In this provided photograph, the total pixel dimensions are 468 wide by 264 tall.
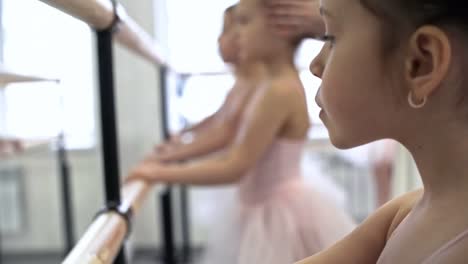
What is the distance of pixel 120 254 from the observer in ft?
2.29

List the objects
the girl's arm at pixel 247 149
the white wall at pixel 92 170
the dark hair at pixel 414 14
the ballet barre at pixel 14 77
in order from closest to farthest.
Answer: the dark hair at pixel 414 14, the ballet barre at pixel 14 77, the girl's arm at pixel 247 149, the white wall at pixel 92 170

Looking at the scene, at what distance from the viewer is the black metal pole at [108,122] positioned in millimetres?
645

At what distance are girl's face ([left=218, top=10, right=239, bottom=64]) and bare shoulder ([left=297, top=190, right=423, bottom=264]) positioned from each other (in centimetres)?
57

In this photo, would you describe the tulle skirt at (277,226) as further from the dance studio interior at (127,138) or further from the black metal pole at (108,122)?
the black metal pole at (108,122)

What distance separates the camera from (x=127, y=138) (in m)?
2.21

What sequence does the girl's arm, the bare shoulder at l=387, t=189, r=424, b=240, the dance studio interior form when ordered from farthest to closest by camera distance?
the girl's arm → the dance studio interior → the bare shoulder at l=387, t=189, r=424, b=240

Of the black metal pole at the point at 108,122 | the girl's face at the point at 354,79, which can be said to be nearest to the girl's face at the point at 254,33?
the black metal pole at the point at 108,122

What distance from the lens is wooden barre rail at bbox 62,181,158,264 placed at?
1.49 feet

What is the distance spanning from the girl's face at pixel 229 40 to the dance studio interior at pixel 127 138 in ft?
0.11

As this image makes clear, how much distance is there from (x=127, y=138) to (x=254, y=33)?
4.34ft

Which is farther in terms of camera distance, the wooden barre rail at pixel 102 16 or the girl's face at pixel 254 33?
the girl's face at pixel 254 33

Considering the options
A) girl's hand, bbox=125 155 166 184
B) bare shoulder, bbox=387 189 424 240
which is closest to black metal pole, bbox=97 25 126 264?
girl's hand, bbox=125 155 166 184

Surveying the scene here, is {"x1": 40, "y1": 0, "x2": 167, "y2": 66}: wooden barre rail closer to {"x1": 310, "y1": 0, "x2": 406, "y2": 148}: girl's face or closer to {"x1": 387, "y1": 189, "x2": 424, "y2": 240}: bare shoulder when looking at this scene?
{"x1": 310, "y1": 0, "x2": 406, "y2": 148}: girl's face

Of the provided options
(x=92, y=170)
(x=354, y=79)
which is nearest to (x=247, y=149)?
(x=354, y=79)
